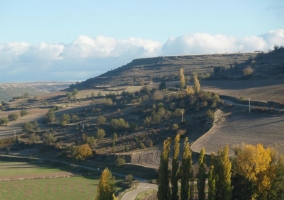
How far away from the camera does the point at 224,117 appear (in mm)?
63625

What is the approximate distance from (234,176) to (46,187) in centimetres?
2246

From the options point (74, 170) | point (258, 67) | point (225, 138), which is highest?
point (258, 67)

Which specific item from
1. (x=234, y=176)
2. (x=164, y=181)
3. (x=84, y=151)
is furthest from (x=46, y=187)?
(x=234, y=176)

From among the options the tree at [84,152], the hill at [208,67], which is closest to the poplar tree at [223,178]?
the tree at [84,152]

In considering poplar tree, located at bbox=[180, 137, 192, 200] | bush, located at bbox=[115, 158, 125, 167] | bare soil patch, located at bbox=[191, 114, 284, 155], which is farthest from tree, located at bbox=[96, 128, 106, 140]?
poplar tree, located at bbox=[180, 137, 192, 200]

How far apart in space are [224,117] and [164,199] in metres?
32.8

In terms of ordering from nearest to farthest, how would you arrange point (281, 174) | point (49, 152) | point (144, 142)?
point (281, 174)
point (144, 142)
point (49, 152)

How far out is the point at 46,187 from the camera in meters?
46.8

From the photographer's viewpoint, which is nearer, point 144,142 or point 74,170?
point 74,170

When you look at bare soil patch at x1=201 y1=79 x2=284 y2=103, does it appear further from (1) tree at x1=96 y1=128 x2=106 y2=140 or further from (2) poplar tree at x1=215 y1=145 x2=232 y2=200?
(2) poplar tree at x1=215 y1=145 x2=232 y2=200

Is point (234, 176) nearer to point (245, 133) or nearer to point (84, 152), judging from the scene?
point (245, 133)

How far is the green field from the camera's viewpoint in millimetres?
42688

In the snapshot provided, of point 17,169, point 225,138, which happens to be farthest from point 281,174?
point 17,169

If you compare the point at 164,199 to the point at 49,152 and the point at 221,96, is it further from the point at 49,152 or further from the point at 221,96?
the point at 221,96
